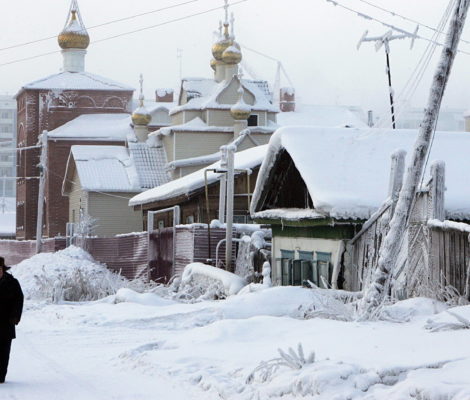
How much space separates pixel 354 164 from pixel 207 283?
5399mm

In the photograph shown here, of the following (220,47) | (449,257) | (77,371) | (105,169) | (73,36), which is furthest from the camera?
(73,36)

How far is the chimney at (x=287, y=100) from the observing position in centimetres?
9300

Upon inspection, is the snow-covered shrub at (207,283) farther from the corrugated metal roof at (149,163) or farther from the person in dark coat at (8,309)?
the corrugated metal roof at (149,163)

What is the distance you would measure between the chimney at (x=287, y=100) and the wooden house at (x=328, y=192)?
67.0 meters

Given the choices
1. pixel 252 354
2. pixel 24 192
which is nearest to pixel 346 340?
pixel 252 354

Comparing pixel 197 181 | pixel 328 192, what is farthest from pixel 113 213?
pixel 328 192

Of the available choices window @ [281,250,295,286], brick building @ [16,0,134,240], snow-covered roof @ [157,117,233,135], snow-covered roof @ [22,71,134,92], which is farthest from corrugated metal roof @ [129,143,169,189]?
window @ [281,250,295,286]

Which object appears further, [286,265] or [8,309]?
[286,265]

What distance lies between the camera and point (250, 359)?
1258cm

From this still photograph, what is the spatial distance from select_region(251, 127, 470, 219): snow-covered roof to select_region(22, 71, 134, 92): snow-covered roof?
2108 inches

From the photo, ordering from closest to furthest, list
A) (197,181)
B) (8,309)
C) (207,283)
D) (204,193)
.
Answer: (8,309) < (207,283) < (197,181) < (204,193)

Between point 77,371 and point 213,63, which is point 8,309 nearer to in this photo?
point 77,371

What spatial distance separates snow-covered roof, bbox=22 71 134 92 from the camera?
76.3 metres

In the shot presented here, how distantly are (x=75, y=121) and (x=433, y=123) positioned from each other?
60.3 metres
